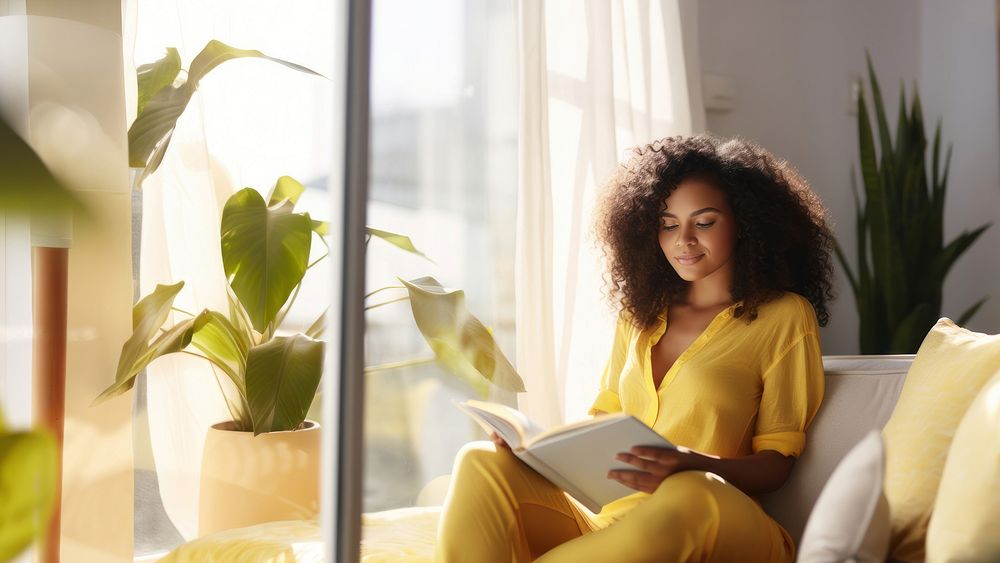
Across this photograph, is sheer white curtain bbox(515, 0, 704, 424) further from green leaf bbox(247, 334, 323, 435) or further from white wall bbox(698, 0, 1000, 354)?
green leaf bbox(247, 334, 323, 435)

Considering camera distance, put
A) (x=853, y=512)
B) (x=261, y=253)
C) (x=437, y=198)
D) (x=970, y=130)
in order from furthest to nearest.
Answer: (x=970, y=130)
(x=437, y=198)
(x=261, y=253)
(x=853, y=512)

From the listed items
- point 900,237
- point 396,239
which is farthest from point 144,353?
point 900,237

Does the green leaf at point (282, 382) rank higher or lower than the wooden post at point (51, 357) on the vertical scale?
lower

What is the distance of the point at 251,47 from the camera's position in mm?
1742

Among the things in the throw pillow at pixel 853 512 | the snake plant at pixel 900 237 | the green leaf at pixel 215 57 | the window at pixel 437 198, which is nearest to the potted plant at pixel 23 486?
the throw pillow at pixel 853 512

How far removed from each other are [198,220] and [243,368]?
0.30m

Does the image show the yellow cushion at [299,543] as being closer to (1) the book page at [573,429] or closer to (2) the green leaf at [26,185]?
(1) the book page at [573,429]

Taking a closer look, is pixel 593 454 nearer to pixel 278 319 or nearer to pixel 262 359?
pixel 262 359

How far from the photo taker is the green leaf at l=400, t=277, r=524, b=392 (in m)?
1.83

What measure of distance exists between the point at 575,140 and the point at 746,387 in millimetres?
1167

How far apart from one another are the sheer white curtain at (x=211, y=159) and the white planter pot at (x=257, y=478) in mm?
42

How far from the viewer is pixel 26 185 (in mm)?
205

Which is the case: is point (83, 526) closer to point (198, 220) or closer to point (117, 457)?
point (117, 457)

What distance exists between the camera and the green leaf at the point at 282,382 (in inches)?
62.3
